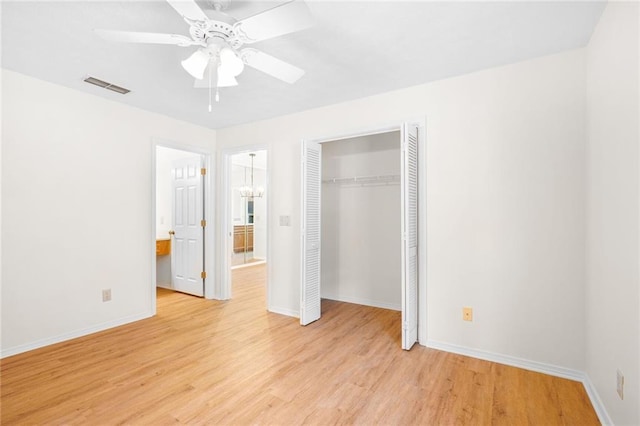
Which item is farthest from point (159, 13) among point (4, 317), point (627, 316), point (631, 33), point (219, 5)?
point (627, 316)

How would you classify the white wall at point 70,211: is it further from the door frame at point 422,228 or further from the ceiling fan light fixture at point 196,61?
the door frame at point 422,228

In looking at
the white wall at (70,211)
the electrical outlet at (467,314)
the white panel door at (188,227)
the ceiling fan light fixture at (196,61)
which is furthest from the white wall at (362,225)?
the ceiling fan light fixture at (196,61)

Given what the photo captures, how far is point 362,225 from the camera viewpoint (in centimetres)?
432

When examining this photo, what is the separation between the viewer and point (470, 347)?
2.68 meters

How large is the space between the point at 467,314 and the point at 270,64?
2552mm

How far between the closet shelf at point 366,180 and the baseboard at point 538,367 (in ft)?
6.71

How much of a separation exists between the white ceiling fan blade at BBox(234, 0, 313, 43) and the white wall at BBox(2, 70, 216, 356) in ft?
8.10

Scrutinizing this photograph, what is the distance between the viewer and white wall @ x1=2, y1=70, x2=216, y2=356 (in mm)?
2695

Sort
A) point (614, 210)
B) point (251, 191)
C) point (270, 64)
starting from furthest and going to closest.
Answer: point (251, 191) < point (270, 64) < point (614, 210)

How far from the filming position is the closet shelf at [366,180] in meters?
4.07

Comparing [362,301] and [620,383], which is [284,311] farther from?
[620,383]

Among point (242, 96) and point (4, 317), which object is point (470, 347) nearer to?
point (242, 96)

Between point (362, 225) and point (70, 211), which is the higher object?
point (70, 211)

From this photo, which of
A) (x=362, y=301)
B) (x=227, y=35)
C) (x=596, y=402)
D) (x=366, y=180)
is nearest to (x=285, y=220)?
(x=366, y=180)
